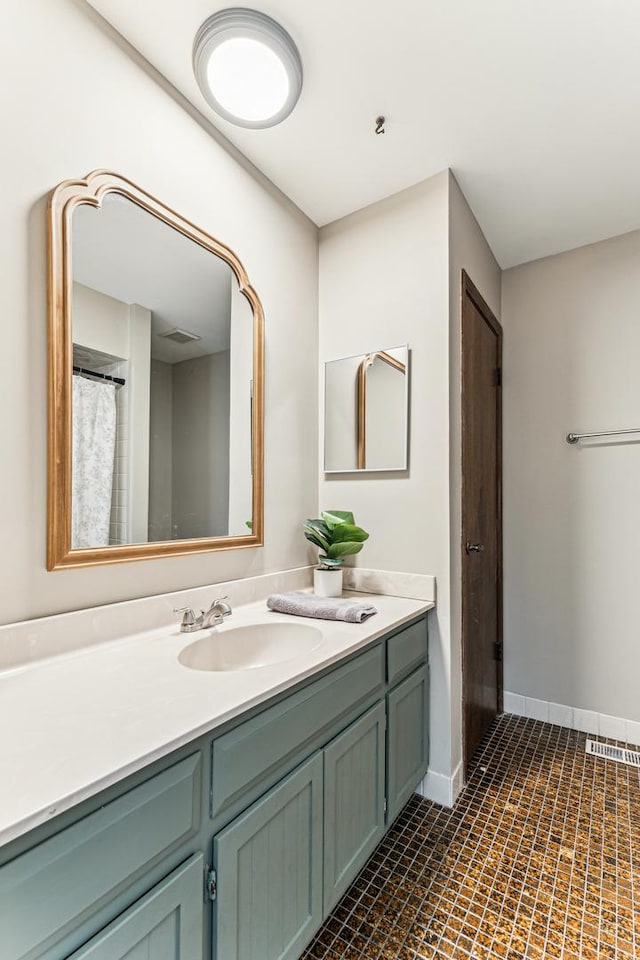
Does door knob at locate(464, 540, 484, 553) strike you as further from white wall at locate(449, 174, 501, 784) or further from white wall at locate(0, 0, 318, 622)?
white wall at locate(0, 0, 318, 622)

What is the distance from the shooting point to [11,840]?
588 millimetres

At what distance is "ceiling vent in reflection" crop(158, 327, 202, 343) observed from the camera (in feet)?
4.93

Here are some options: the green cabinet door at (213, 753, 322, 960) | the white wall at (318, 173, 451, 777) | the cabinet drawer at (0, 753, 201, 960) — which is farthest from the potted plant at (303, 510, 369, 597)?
the cabinet drawer at (0, 753, 201, 960)

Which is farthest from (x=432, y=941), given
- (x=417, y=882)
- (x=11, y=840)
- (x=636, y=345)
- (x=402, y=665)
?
(x=636, y=345)

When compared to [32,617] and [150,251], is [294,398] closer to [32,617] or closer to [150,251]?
[150,251]

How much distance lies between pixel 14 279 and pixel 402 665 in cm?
158

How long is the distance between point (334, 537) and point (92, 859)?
4.39 ft

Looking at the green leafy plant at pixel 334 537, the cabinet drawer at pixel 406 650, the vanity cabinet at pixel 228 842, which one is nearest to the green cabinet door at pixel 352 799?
the vanity cabinet at pixel 228 842

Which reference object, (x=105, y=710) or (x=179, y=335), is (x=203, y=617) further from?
(x=179, y=335)

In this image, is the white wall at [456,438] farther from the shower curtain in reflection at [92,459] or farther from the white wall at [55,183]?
the shower curtain in reflection at [92,459]

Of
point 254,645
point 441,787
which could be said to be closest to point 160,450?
point 254,645

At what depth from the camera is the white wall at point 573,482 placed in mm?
2277

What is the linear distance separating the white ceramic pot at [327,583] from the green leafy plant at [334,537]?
0.14ft

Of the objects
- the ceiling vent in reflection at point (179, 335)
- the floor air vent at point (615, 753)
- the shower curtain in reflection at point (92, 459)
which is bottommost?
the floor air vent at point (615, 753)
